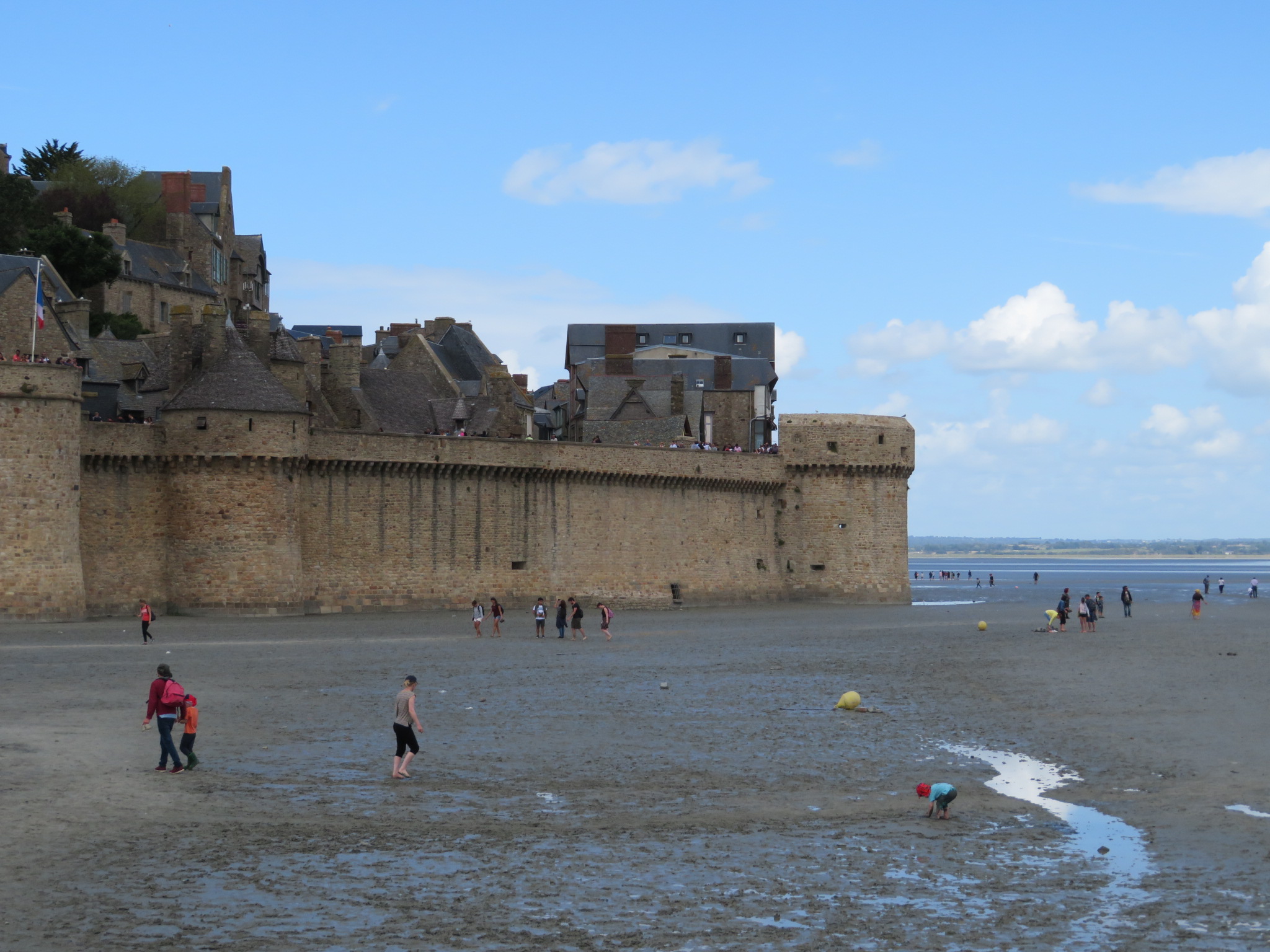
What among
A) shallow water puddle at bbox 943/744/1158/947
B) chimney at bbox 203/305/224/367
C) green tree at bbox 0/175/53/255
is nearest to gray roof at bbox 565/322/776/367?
green tree at bbox 0/175/53/255

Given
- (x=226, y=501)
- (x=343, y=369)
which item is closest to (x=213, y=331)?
(x=226, y=501)

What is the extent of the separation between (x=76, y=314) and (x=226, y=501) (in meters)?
15.1

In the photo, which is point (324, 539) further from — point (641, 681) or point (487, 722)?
point (487, 722)

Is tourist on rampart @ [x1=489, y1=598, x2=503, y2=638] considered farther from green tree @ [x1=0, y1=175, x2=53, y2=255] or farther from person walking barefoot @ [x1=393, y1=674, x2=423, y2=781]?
green tree @ [x1=0, y1=175, x2=53, y2=255]

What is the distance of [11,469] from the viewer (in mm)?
46156

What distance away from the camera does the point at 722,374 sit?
90062 millimetres

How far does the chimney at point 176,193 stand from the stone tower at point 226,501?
37297 millimetres

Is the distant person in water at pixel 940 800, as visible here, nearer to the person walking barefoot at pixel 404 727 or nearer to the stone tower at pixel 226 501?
the person walking barefoot at pixel 404 727

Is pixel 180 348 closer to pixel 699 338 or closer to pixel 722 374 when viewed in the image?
pixel 722 374

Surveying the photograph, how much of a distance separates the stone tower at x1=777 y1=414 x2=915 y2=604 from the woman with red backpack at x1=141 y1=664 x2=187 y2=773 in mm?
49656

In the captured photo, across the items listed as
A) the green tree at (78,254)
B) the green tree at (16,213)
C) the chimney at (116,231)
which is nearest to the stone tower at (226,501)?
the green tree at (16,213)

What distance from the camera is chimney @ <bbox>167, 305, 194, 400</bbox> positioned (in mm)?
54688

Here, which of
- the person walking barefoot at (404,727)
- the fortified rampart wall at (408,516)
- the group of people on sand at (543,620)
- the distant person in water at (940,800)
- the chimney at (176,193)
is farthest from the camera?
the chimney at (176,193)

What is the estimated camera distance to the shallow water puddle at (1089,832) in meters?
14.2
